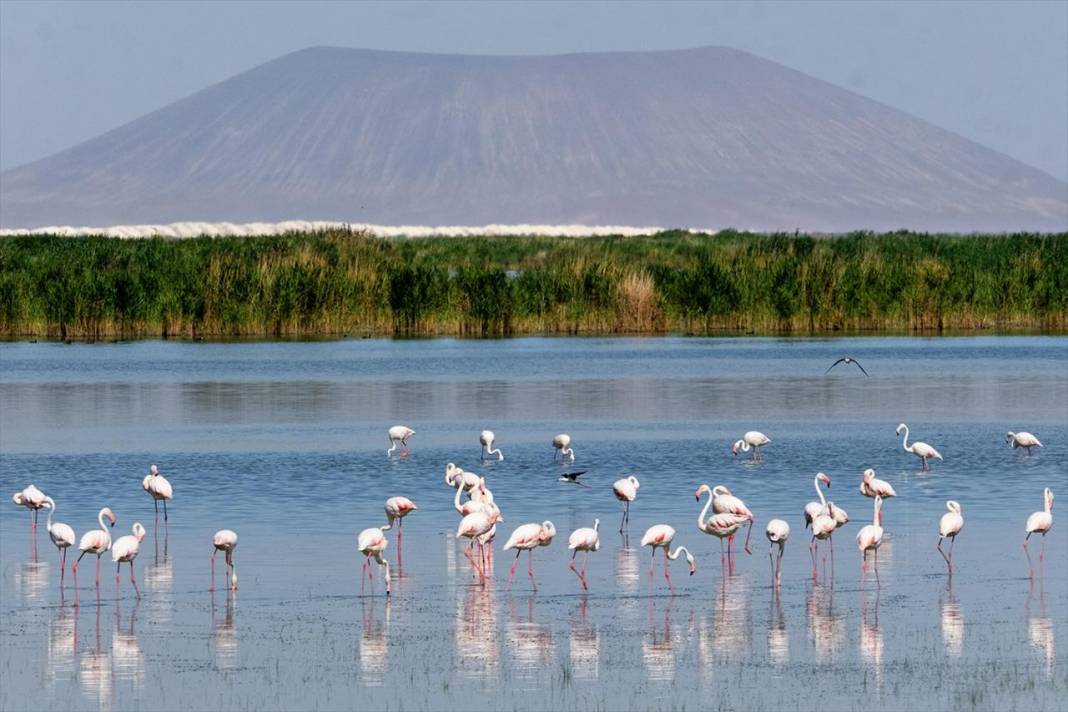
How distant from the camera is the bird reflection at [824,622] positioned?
41.0 ft

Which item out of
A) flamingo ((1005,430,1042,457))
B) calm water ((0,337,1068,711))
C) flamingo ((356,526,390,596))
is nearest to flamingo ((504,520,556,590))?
calm water ((0,337,1068,711))

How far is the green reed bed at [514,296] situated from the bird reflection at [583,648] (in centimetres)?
3253

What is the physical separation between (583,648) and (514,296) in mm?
34048

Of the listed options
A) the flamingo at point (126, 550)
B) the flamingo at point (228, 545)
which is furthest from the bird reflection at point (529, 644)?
the flamingo at point (126, 550)

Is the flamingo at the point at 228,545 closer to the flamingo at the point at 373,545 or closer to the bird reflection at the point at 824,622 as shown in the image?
the flamingo at the point at 373,545

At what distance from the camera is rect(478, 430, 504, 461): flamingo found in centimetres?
2358

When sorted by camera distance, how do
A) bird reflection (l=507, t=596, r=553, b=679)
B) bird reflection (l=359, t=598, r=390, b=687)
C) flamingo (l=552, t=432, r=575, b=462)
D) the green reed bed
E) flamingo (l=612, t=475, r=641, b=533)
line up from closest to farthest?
1. bird reflection (l=359, t=598, r=390, b=687)
2. bird reflection (l=507, t=596, r=553, b=679)
3. flamingo (l=612, t=475, r=641, b=533)
4. flamingo (l=552, t=432, r=575, b=462)
5. the green reed bed

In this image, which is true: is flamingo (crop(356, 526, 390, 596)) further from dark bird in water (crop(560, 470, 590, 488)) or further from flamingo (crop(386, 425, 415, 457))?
flamingo (crop(386, 425, 415, 457))

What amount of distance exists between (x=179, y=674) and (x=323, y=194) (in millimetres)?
186069

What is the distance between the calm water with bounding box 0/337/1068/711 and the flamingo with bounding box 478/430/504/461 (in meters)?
0.27

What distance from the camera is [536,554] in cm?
1644

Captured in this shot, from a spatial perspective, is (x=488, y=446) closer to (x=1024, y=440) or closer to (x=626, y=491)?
(x=626, y=491)

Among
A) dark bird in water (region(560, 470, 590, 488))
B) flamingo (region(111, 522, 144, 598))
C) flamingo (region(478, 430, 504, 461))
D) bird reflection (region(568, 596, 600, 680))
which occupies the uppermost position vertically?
flamingo (region(478, 430, 504, 461))

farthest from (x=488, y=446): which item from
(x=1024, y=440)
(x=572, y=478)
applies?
(x=1024, y=440)
